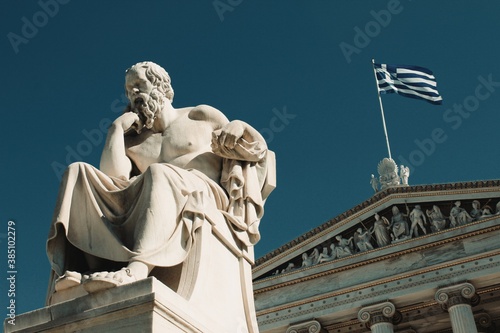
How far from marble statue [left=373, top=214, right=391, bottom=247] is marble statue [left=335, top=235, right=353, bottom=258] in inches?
35.2

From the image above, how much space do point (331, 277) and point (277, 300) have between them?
1796 mm

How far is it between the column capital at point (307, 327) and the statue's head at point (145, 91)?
759 inches

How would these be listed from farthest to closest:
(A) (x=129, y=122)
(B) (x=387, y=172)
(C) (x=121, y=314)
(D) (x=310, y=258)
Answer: (B) (x=387, y=172) < (D) (x=310, y=258) < (A) (x=129, y=122) < (C) (x=121, y=314)

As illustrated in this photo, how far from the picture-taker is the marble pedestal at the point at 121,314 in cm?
276

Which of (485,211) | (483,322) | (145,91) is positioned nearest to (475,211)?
(485,211)

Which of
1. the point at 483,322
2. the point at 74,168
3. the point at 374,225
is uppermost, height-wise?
the point at 374,225

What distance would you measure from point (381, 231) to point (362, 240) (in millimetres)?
665

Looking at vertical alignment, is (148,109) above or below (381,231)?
below

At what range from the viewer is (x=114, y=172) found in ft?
12.1

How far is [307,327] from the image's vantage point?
2272 cm

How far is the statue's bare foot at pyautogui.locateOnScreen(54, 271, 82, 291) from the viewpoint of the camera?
309 centimetres

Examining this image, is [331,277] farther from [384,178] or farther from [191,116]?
[191,116]

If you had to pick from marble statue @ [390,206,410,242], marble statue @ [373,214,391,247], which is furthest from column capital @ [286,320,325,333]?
marble statue @ [390,206,410,242]

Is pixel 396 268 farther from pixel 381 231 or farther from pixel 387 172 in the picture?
pixel 387 172
